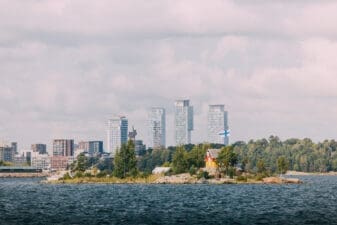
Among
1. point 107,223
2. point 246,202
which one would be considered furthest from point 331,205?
point 107,223

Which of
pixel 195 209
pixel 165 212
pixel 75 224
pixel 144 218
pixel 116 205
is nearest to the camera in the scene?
pixel 75 224

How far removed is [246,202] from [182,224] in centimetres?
5638

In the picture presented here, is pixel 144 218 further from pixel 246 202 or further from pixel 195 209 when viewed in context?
pixel 246 202

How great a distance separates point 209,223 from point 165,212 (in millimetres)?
23800

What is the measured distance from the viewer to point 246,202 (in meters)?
163

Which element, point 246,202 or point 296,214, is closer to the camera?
point 296,214

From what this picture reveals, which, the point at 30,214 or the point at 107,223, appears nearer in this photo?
the point at 107,223

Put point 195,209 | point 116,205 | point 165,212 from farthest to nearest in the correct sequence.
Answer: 1. point 116,205
2. point 195,209
3. point 165,212

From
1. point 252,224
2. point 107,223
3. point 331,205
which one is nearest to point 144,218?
point 107,223

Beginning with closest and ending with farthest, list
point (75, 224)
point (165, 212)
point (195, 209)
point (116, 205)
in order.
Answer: point (75, 224)
point (165, 212)
point (195, 209)
point (116, 205)

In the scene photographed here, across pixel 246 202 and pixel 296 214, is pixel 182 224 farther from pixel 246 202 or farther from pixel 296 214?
pixel 246 202

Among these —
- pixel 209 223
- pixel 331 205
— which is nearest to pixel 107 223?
pixel 209 223

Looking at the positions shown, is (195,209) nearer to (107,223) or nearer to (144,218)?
(144,218)

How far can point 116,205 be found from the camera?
15375cm
